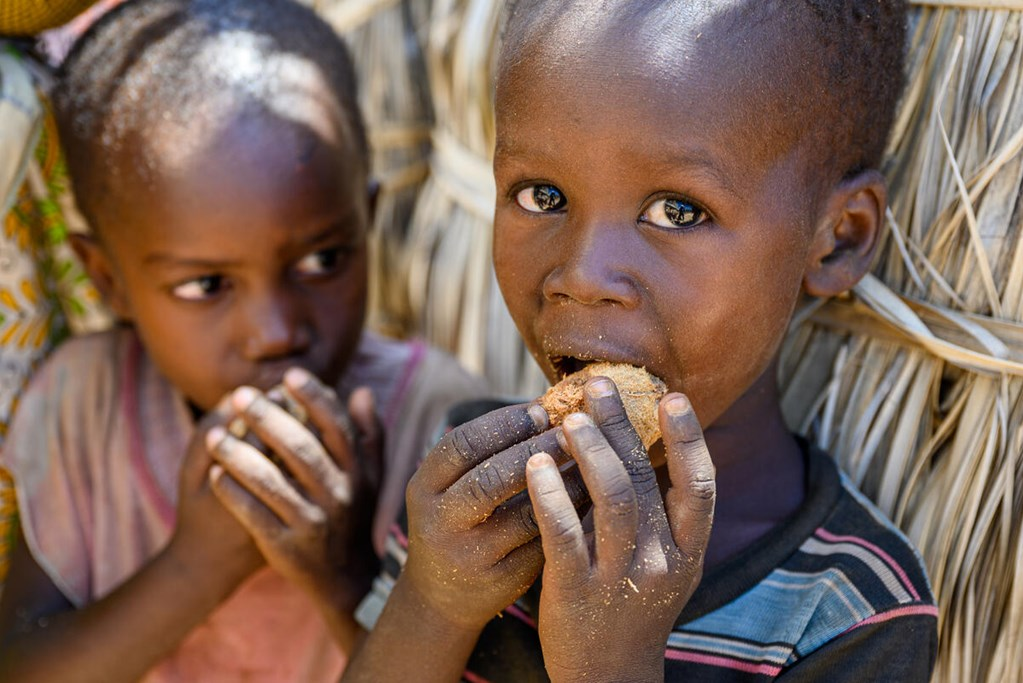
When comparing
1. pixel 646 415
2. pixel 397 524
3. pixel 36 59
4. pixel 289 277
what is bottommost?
pixel 397 524

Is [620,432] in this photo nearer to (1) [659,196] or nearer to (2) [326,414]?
(1) [659,196]

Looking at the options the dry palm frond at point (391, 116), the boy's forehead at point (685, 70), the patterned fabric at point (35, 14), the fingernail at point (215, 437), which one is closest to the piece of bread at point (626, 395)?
the boy's forehead at point (685, 70)

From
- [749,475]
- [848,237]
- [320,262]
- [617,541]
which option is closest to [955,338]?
[848,237]

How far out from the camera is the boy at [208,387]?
152 centimetres

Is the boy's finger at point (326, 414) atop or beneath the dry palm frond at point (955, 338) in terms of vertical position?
beneath

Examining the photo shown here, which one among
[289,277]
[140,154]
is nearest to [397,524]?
[289,277]

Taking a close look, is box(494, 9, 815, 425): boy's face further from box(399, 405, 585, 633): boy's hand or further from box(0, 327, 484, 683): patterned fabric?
box(0, 327, 484, 683): patterned fabric

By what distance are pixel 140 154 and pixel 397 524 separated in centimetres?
69

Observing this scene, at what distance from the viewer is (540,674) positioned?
1.29 meters

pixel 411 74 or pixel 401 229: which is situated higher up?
pixel 411 74

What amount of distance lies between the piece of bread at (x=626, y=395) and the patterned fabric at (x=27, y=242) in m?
1.05

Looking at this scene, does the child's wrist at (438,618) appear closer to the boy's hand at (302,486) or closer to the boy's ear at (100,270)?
the boy's hand at (302,486)

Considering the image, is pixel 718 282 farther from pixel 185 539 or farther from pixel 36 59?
pixel 36 59

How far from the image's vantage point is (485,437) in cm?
105
